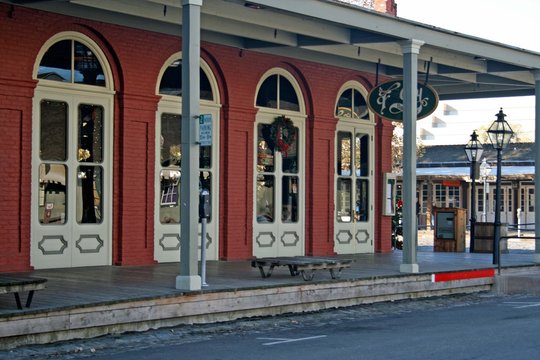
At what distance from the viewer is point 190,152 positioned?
12984mm

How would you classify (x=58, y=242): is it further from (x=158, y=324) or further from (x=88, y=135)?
(x=158, y=324)

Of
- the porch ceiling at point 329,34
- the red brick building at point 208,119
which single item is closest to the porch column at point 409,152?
the red brick building at point 208,119

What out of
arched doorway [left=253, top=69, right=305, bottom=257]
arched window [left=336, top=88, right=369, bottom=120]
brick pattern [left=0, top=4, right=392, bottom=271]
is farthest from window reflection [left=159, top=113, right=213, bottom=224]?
arched window [left=336, top=88, right=369, bottom=120]

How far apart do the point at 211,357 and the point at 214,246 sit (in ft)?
27.7

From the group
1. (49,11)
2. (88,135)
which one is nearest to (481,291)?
(88,135)

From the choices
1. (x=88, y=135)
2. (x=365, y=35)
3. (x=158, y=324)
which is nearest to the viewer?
(x=158, y=324)

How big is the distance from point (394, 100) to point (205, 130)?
20.6 feet

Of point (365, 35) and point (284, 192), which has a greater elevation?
point (365, 35)

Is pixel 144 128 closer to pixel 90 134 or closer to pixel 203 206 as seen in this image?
pixel 90 134

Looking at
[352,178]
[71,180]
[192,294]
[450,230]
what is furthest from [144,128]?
[450,230]

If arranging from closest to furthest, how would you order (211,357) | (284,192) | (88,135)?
(211,357)
(88,135)
(284,192)

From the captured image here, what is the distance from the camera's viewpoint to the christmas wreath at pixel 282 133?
1941cm

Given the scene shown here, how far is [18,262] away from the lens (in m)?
14.9

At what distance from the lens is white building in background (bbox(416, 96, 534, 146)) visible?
86812 mm
